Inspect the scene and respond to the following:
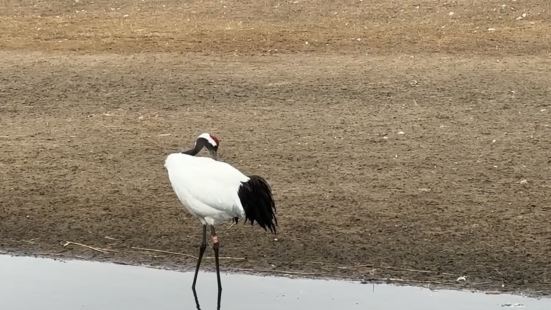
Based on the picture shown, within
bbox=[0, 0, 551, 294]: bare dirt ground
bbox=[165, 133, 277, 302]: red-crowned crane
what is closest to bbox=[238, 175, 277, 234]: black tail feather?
bbox=[165, 133, 277, 302]: red-crowned crane

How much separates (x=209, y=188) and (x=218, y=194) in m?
0.07

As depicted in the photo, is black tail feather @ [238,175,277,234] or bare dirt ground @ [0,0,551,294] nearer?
black tail feather @ [238,175,277,234]

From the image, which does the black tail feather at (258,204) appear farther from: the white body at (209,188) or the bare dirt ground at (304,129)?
the bare dirt ground at (304,129)

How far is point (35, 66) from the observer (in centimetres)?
1199

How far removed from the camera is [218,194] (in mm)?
6230

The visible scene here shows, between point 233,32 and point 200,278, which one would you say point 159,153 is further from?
point 233,32

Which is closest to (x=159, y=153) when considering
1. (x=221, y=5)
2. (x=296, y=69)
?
(x=296, y=69)

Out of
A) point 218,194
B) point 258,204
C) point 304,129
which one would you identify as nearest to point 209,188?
point 218,194

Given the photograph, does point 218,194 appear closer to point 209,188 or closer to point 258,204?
point 209,188

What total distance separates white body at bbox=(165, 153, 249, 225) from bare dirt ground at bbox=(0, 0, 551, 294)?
44cm

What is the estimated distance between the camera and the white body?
6.24m

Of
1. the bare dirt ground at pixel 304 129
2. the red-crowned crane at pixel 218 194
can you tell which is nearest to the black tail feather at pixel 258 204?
the red-crowned crane at pixel 218 194

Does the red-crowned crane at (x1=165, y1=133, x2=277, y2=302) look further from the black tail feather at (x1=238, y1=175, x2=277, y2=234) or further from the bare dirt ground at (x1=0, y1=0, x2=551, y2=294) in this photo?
the bare dirt ground at (x1=0, y1=0, x2=551, y2=294)

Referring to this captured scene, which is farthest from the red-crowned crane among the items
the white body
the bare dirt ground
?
the bare dirt ground
